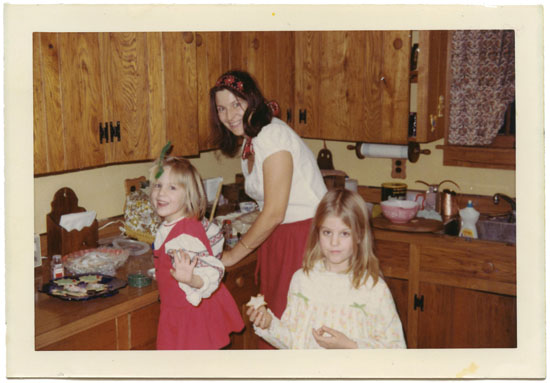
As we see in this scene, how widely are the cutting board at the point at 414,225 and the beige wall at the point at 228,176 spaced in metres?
0.37

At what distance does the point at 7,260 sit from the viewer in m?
1.67

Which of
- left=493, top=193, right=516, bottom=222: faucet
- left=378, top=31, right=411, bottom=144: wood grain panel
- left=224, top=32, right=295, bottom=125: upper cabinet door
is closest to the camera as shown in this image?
left=224, top=32, right=295, bottom=125: upper cabinet door

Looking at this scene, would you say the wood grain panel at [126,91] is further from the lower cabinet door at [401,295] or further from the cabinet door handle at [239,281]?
the lower cabinet door at [401,295]

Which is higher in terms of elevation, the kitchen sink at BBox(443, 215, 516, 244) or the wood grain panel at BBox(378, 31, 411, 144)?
the wood grain panel at BBox(378, 31, 411, 144)

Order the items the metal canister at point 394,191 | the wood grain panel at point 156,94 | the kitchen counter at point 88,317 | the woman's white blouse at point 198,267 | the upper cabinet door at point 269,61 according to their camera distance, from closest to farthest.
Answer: the kitchen counter at point 88,317, the woman's white blouse at point 198,267, the wood grain panel at point 156,94, the upper cabinet door at point 269,61, the metal canister at point 394,191

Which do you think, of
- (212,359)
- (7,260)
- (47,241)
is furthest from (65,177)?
(212,359)

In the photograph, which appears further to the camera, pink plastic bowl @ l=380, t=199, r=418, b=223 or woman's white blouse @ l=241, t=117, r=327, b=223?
pink plastic bowl @ l=380, t=199, r=418, b=223

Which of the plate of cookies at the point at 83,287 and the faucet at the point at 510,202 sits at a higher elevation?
the faucet at the point at 510,202

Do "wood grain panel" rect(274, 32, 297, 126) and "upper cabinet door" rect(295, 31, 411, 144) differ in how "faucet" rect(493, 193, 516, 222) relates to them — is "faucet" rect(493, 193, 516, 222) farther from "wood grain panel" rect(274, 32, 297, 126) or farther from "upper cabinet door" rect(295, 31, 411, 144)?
"wood grain panel" rect(274, 32, 297, 126)

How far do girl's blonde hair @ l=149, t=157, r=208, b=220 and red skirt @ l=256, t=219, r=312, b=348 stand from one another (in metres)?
0.32

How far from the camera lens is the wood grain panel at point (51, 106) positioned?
1.78m

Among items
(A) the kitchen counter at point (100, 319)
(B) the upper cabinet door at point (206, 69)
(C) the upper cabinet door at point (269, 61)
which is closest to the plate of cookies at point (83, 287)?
(A) the kitchen counter at point (100, 319)

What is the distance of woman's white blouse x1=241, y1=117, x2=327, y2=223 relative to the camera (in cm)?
191

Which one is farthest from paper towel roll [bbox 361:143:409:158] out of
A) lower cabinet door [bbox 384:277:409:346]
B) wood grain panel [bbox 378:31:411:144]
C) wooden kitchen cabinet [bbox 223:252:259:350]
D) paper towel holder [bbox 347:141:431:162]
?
wooden kitchen cabinet [bbox 223:252:259:350]
